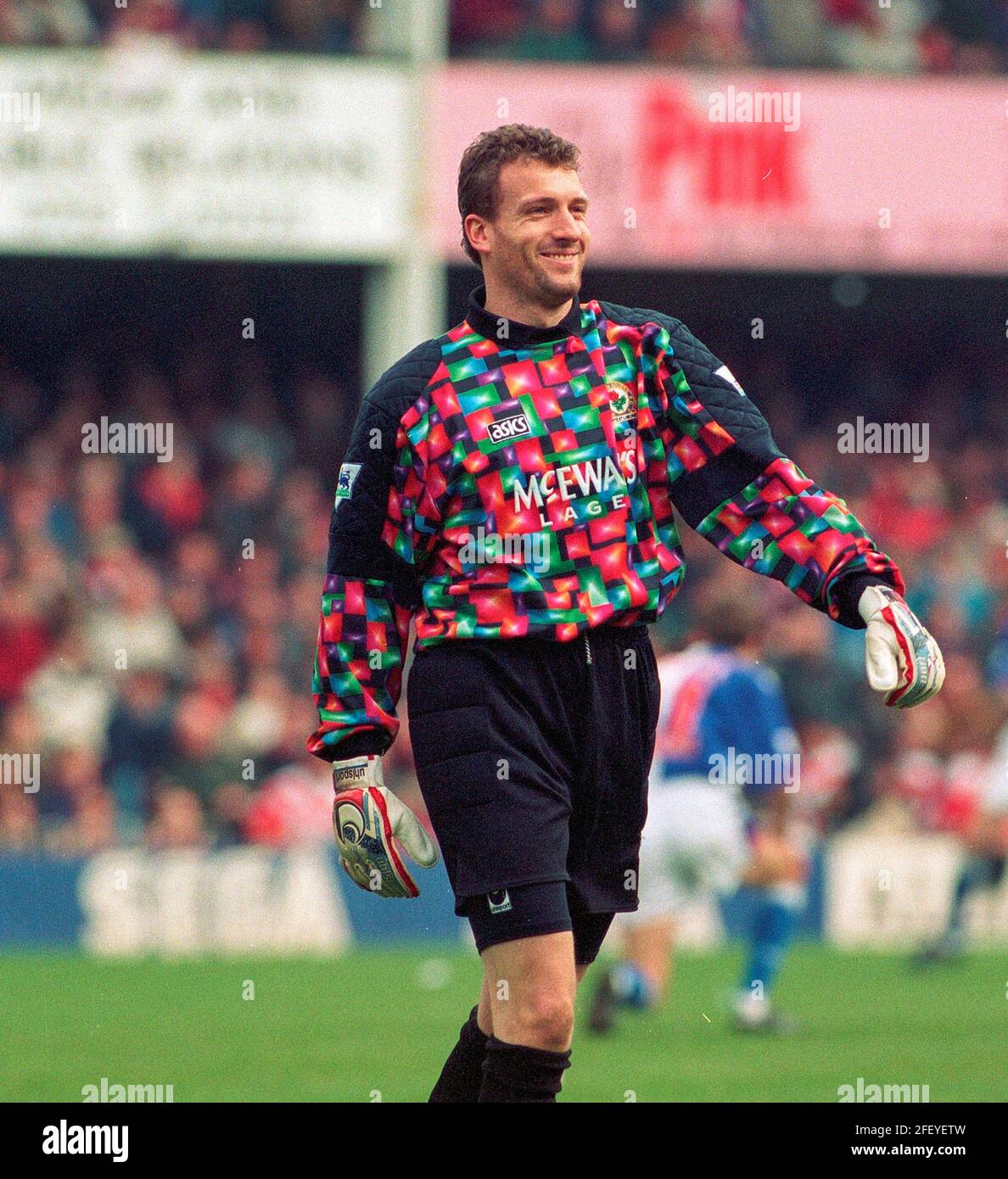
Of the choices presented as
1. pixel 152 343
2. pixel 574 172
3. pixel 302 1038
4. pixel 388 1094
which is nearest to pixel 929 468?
pixel 152 343

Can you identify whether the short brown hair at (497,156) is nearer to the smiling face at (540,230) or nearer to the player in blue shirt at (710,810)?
the smiling face at (540,230)

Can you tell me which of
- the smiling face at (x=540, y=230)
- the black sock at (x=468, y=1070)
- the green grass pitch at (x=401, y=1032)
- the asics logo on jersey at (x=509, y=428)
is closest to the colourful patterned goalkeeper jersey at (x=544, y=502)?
the asics logo on jersey at (x=509, y=428)

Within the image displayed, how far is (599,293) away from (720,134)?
6.69ft

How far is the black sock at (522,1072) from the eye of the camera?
4.52m

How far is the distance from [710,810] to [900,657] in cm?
549

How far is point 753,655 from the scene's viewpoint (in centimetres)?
982

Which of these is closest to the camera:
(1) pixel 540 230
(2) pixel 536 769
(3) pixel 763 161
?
(2) pixel 536 769

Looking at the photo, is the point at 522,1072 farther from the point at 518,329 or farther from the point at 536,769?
the point at 518,329

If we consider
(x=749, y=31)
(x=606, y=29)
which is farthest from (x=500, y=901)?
(x=749, y=31)

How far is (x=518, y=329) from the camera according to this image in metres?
4.80

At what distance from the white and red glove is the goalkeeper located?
0.01 meters

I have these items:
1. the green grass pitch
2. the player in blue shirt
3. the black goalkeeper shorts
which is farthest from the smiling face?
the player in blue shirt

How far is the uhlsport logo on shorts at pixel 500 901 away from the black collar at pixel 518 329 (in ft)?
3.79
